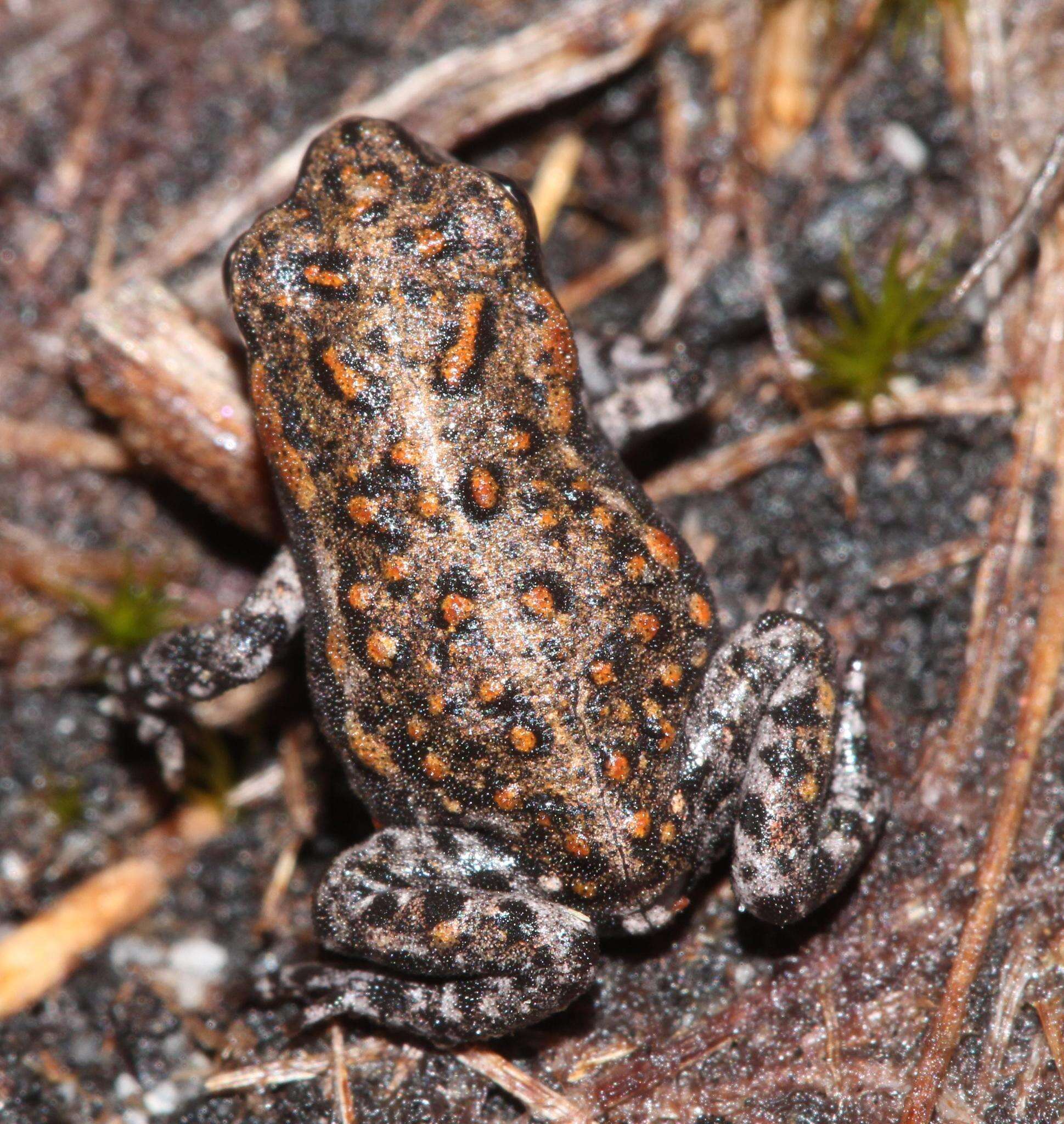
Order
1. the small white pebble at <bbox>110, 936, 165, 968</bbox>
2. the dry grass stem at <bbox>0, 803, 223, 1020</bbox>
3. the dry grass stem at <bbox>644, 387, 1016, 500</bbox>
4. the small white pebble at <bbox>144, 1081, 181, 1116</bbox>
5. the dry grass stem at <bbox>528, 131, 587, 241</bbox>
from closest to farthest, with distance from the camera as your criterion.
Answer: the small white pebble at <bbox>144, 1081, 181, 1116</bbox>, the dry grass stem at <bbox>0, 803, 223, 1020</bbox>, the small white pebble at <bbox>110, 936, 165, 968</bbox>, the dry grass stem at <bbox>644, 387, 1016, 500</bbox>, the dry grass stem at <bbox>528, 131, 587, 241</bbox>

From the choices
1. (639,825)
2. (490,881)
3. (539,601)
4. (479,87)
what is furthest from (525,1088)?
(479,87)

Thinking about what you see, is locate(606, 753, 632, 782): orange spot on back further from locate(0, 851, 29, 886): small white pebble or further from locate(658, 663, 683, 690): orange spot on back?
locate(0, 851, 29, 886): small white pebble

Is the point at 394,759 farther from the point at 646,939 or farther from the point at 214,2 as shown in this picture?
the point at 214,2

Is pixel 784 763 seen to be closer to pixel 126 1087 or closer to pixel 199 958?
pixel 199 958

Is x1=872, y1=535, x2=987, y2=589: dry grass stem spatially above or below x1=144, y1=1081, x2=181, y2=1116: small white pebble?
above

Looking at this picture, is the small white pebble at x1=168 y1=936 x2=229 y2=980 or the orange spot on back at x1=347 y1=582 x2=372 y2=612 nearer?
the orange spot on back at x1=347 y1=582 x2=372 y2=612

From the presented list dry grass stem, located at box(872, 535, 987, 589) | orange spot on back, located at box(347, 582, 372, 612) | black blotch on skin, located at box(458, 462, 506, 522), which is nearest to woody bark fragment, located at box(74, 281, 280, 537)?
orange spot on back, located at box(347, 582, 372, 612)

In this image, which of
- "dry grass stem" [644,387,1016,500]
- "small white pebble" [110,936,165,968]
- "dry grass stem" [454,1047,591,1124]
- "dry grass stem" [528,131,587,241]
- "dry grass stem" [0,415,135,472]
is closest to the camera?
"dry grass stem" [454,1047,591,1124]

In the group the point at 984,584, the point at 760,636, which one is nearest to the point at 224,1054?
the point at 760,636
